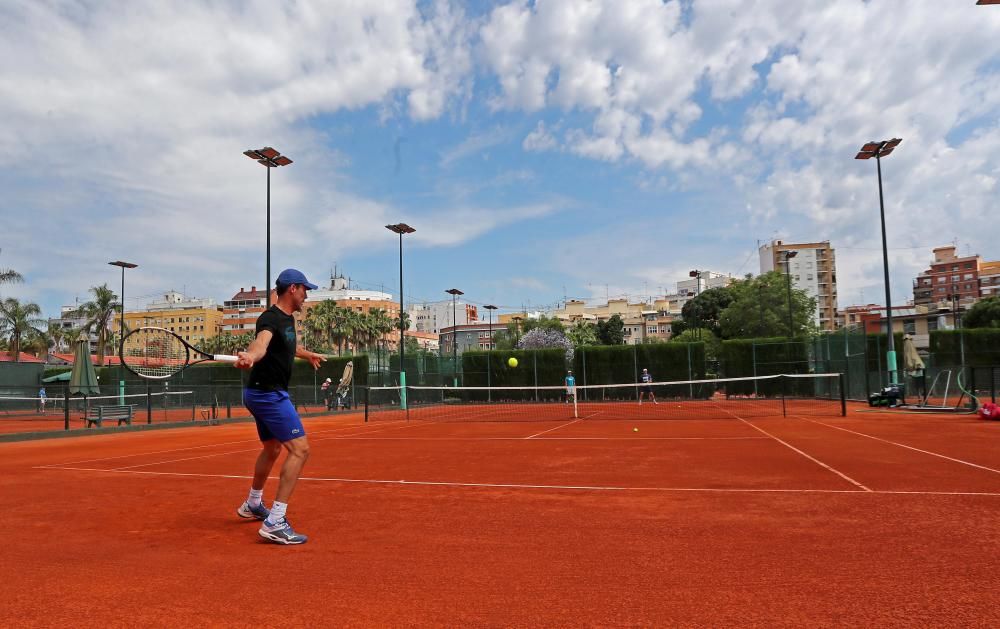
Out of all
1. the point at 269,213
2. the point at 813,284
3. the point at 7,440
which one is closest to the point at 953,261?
the point at 813,284

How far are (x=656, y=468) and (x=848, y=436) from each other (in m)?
5.70

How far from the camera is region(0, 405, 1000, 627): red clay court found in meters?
3.30

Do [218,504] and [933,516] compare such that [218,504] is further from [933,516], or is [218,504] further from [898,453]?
[898,453]

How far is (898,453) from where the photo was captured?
929cm

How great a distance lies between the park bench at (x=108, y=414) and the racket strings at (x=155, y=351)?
10.2 meters

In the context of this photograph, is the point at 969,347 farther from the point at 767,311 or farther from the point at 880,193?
the point at 767,311

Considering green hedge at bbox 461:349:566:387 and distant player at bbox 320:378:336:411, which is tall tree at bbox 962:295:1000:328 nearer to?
green hedge at bbox 461:349:566:387

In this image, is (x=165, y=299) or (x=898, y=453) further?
(x=165, y=299)

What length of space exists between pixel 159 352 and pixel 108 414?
12.0 metres

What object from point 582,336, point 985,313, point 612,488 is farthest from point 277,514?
point 582,336

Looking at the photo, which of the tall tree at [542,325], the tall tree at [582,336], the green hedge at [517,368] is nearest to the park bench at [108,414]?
the green hedge at [517,368]

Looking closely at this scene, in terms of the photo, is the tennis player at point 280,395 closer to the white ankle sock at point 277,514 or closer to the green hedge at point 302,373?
the white ankle sock at point 277,514

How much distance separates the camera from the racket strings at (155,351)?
6648 mm

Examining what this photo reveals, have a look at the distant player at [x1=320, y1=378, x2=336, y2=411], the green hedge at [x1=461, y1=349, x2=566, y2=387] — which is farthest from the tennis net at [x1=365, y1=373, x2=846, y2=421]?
the distant player at [x1=320, y1=378, x2=336, y2=411]
